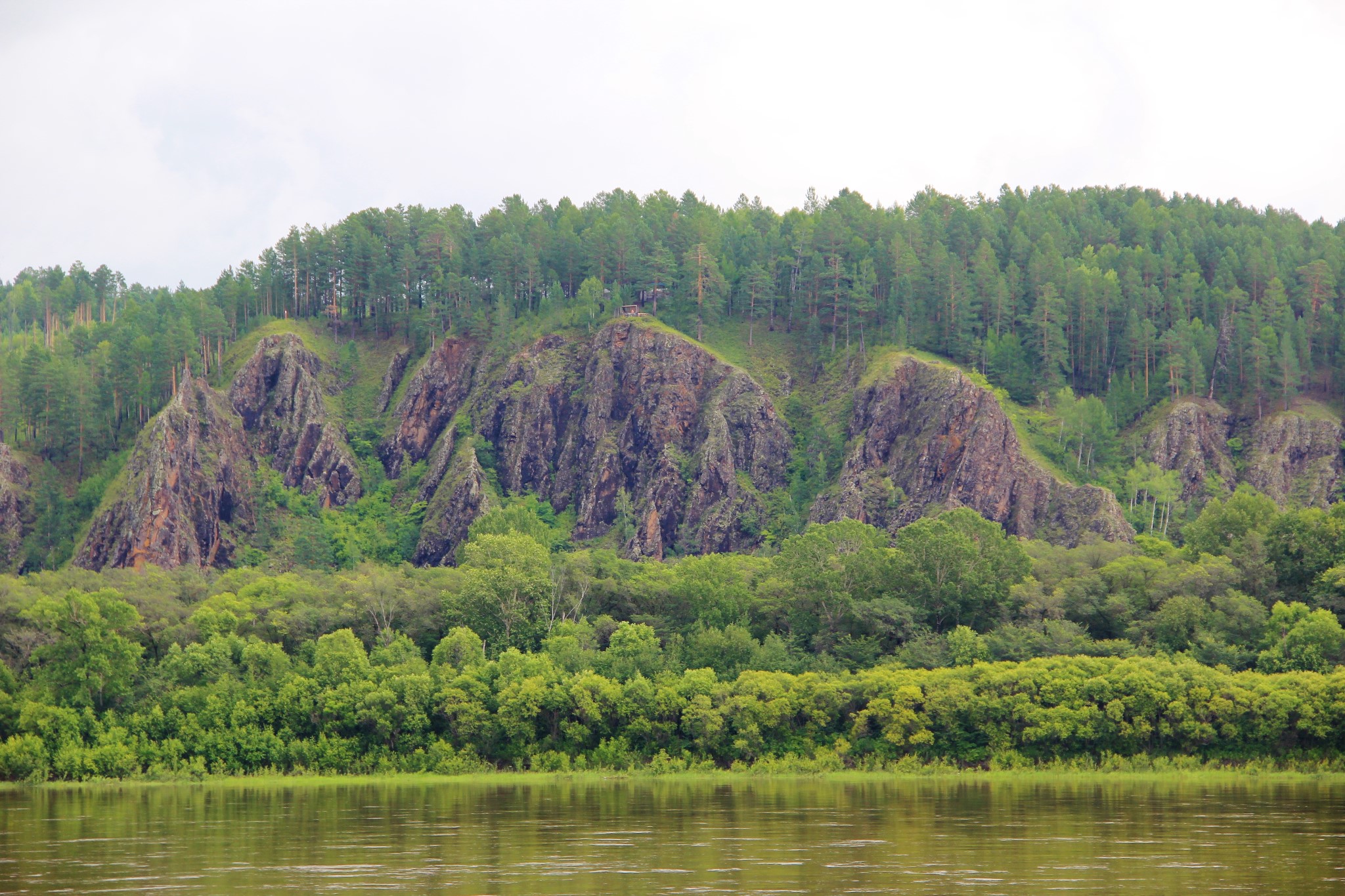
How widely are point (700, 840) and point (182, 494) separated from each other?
414 ft

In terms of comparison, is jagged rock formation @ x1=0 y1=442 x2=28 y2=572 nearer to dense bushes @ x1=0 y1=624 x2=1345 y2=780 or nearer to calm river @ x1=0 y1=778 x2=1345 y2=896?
dense bushes @ x1=0 y1=624 x2=1345 y2=780

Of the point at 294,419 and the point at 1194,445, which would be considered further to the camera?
the point at 294,419

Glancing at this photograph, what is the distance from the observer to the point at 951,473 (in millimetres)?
161125

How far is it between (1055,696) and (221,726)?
180 feet

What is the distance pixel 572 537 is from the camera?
556 feet

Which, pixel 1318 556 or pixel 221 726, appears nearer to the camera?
pixel 221 726

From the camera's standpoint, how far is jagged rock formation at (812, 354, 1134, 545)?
15400cm

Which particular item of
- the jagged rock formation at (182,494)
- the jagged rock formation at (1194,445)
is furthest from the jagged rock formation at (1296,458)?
the jagged rock formation at (182,494)

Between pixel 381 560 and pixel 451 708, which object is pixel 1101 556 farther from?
pixel 381 560

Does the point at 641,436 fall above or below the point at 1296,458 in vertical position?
above

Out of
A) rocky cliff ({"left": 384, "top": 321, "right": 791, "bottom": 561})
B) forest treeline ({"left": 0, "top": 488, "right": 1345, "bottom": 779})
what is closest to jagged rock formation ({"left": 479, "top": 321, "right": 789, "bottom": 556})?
rocky cliff ({"left": 384, "top": 321, "right": 791, "bottom": 561})

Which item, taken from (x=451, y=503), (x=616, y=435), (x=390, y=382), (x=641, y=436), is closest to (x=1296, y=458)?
(x=641, y=436)

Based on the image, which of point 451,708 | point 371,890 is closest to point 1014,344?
point 451,708

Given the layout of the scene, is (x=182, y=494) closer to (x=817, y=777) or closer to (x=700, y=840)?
(x=817, y=777)
